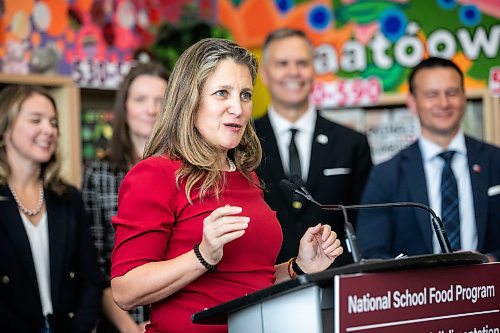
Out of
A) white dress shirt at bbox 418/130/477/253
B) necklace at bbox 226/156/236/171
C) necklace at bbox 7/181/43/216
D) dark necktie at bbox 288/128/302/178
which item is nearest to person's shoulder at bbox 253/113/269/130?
dark necktie at bbox 288/128/302/178

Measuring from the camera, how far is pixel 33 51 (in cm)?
460

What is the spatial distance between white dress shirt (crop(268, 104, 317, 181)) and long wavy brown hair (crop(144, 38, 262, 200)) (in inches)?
62.5

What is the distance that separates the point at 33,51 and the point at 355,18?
2088mm

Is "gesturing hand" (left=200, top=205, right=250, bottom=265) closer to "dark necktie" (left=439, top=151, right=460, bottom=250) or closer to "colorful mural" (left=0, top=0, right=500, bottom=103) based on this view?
"dark necktie" (left=439, top=151, right=460, bottom=250)

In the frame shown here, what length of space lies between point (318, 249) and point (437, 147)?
165cm

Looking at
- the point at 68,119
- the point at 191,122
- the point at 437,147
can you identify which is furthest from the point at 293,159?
the point at 191,122

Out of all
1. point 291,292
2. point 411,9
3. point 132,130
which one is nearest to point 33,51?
point 132,130

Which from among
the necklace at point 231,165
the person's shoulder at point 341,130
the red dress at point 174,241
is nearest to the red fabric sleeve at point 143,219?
the red dress at point 174,241

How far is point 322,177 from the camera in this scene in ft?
11.8

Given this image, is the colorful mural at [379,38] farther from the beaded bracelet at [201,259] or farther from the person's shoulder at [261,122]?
the beaded bracelet at [201,259]

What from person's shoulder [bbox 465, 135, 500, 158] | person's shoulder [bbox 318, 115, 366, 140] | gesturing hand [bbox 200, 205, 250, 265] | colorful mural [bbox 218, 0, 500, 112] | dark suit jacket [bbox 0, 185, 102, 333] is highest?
colorful mural [bbox 218, 0, 500, 112]

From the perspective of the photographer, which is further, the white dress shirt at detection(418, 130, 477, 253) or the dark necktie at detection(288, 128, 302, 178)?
the dark necktie at detection(288, 128, 302, 178)

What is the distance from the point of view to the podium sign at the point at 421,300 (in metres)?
1.60

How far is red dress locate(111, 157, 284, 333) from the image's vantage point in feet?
6.19
